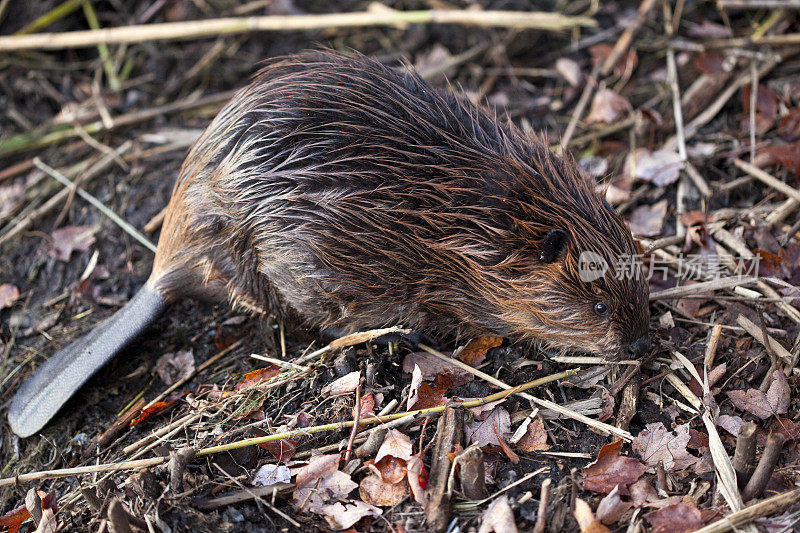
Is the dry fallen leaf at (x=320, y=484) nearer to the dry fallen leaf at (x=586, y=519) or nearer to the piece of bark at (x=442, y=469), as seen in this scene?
the piece of bark at (x=442, y=469)

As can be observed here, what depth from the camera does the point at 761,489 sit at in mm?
2172

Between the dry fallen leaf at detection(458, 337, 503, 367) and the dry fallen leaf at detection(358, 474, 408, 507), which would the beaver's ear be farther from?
the dry fallen leaf at detection(358, 474, 408, 507)

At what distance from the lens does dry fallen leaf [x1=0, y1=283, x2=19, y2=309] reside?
3.41 metres

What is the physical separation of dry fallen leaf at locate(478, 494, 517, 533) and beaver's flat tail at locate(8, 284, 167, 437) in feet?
5.36

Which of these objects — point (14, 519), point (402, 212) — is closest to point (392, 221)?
point (402, 212)

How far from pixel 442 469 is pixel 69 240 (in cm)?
241

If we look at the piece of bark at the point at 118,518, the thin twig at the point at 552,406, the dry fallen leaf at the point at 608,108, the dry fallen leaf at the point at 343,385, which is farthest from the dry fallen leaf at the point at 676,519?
the dry fallen leaf at the point at 608,108

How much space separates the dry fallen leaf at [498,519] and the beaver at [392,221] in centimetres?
75

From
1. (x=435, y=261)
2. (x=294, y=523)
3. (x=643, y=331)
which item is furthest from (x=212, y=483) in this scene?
(x=643, y=331)

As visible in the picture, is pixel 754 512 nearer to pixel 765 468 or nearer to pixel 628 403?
pixel 765 468

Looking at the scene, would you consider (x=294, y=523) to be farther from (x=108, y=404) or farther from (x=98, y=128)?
(x=98, y=128)

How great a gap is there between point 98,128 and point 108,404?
72.8 inches

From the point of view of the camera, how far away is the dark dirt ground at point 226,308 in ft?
7.88

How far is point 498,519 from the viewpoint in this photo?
2.16 metres
